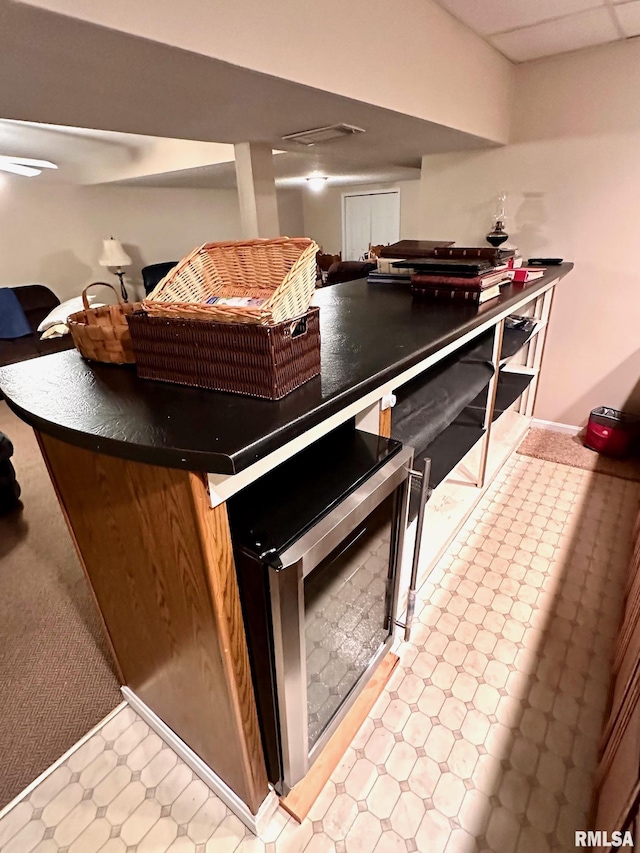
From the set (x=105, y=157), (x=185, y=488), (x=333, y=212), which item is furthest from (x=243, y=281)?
Answer: (x=333, y=212)

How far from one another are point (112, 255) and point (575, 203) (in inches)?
180

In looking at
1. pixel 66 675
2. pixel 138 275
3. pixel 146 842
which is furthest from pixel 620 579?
pixel 138 275

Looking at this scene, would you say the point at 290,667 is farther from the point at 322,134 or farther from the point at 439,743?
the point at 322,134

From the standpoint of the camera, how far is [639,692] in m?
0.86

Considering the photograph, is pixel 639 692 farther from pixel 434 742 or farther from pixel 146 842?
pixel 146 842

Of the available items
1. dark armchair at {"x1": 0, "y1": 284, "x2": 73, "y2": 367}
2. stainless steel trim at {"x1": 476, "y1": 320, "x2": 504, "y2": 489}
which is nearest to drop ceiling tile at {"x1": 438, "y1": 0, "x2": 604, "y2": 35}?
stainless steel trim at {"x1": 476, "y1": 320, "x2": 504, "y2": 489}

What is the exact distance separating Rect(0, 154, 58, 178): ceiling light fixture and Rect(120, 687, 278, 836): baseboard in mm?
4505

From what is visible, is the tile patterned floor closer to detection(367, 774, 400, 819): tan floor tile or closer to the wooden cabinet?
detection(367, 774, 400, 819): tan floor tile

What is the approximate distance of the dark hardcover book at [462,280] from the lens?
151cm

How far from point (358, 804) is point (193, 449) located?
1.11 m

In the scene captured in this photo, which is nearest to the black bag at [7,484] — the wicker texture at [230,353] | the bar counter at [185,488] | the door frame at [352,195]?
the bar counter at [185,488]

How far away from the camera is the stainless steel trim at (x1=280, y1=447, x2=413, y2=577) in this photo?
769 mm

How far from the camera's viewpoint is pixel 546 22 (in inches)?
73.2

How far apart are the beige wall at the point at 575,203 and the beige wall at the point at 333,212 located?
3.99 m
